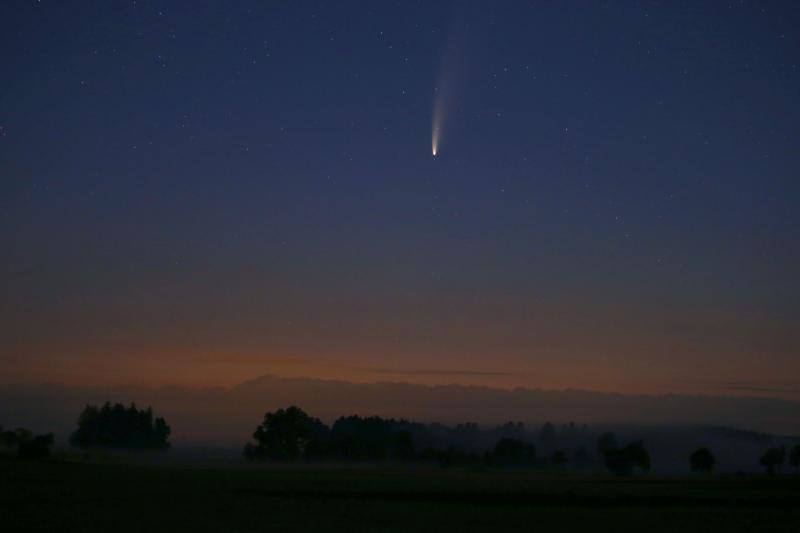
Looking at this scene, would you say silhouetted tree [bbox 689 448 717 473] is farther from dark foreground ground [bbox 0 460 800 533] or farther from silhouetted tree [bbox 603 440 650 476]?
dark foreground ground [bbox 0 460 800 533]

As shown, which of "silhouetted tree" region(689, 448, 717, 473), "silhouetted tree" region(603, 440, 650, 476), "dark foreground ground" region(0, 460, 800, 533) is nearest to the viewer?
"dark foreground ground" region(0, 460, 800, 533)

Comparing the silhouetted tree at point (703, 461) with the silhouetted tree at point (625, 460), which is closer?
the silhouetted tree at point (625, 460)

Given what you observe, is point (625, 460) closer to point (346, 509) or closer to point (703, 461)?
point (703, 461)

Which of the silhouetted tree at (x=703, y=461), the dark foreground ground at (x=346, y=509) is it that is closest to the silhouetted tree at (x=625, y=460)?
the silhouetted tree at (x=703, y=461)

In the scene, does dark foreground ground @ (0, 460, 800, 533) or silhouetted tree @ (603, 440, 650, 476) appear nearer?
dark foreground ground @ (0, 460, 800, 533)

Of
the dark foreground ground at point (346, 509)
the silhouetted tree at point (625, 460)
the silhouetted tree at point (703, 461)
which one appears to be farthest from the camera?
the silhouetted tree at point (703, 461)

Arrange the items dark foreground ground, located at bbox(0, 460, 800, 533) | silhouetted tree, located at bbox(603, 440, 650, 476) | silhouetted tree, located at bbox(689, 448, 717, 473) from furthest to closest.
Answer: silhouetted tree, located at bbox(689, 448, 717, 473) → silhouetted tree, located at bbox(603, 440, 650, 476) → dark foreground ground, located at bbox(0, 460, 800, 533)

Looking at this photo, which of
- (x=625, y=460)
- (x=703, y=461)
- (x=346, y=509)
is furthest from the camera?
(x=703, y=461)

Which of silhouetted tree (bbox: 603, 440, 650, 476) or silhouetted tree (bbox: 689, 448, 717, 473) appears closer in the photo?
silhouetted tree (bbox: 603, 440, 650, 476)

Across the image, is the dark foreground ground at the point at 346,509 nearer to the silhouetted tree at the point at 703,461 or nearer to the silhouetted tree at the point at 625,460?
the silhouetted tree at the point at 625,460

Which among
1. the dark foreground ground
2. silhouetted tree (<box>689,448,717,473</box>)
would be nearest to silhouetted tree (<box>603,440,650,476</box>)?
silhouetted tree (<box>689,448,717,473</box>)

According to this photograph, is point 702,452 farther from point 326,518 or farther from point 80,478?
point 326,518

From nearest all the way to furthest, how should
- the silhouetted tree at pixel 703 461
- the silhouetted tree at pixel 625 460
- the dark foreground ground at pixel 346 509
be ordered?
the dark foreground ground at pixel 346 509
the silhouetted tree at pixel 625 460
the silhouetted tree at pixel 703 461

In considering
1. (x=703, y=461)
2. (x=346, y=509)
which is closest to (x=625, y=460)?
(x=703, y=461)
